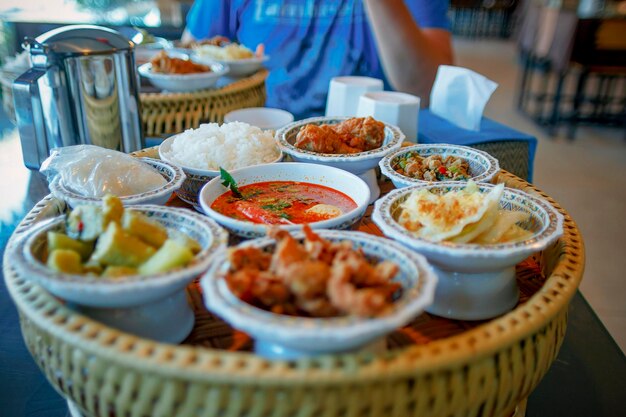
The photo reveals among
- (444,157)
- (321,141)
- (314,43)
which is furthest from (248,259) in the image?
(314,43)

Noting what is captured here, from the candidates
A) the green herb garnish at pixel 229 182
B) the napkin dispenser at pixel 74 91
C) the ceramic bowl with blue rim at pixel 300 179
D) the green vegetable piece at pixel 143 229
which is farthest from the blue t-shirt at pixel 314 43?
the green vegetable piece at pixel 143 229

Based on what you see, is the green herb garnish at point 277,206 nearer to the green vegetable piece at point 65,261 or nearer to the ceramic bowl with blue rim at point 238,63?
the green vegetable piece at point 65,261

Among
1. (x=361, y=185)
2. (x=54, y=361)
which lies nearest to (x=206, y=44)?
(x=361, y=185)

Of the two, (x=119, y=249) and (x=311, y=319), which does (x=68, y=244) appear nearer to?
(x=119, y=249)

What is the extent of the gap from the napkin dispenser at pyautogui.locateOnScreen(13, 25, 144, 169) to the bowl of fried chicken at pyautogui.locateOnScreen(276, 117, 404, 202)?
516 mm

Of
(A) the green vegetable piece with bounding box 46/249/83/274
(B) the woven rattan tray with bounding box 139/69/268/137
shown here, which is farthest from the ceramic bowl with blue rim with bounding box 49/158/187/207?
(B) the woven rattan tray with bounding box 139/69/268/137

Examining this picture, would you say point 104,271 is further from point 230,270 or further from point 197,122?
point 197,122

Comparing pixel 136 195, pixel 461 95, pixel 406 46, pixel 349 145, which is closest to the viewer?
pixel 136 195

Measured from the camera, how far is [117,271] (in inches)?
31.7

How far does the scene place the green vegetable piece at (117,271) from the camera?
80 cm

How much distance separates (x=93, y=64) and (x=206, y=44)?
53.3 inches

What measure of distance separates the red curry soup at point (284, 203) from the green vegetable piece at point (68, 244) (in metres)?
0.32

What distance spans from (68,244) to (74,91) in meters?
0.83

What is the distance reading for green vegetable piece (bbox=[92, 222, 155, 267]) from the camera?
0.82m
